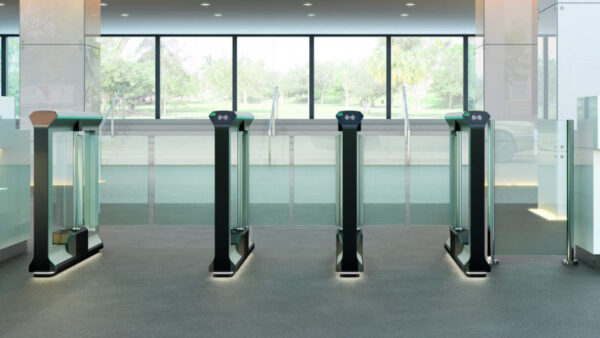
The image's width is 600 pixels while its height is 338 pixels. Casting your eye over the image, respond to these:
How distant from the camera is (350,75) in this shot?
16109mm

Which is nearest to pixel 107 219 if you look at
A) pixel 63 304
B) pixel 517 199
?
pixel 63 304

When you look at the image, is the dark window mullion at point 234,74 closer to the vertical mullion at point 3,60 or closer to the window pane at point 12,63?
the window pane at point 12,63

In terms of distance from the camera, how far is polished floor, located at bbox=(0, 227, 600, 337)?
3098mm

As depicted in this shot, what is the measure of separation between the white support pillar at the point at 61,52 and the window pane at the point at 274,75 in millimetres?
7667

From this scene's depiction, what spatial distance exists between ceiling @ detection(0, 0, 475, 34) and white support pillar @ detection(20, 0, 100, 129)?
2.83 m

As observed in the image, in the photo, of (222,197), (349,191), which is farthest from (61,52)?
(349,191)

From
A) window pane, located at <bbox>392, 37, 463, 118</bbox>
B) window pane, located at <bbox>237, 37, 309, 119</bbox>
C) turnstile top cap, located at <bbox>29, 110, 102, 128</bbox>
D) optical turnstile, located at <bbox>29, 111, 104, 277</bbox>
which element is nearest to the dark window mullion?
window pane, located at <bbox>237, 37, 309, 119</bbox>

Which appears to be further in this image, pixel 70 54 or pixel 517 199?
pixel 70 54

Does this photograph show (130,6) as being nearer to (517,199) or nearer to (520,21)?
(520,21)

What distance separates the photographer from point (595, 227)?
4.39m

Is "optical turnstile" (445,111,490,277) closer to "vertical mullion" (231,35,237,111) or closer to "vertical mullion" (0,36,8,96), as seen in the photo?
"vertical mullion" (231,35,237,111)

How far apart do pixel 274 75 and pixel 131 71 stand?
3.56 meters

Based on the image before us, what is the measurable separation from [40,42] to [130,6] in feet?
11.3

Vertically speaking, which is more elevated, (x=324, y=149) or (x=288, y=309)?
(x=324, y=149)
